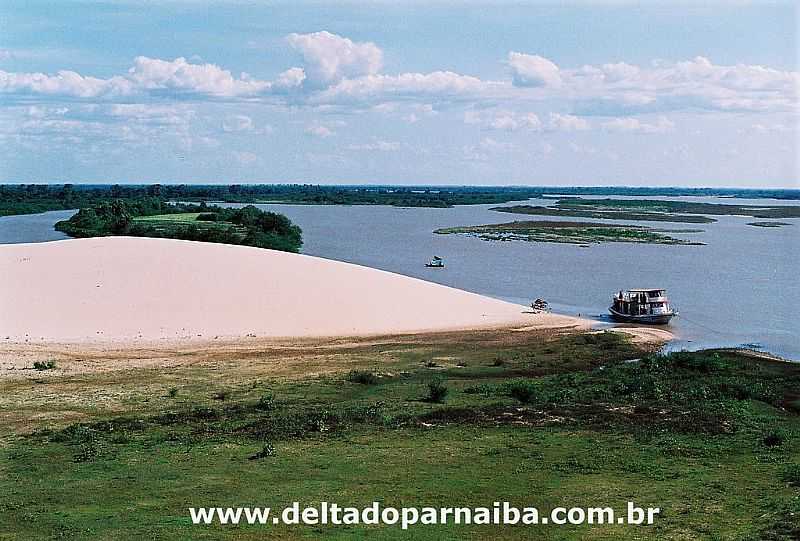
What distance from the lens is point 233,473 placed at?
13.7 meters

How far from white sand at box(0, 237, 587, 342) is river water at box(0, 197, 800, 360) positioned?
5929mm

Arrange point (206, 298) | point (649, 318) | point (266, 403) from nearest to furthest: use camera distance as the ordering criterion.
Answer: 1. point (266, 403)
2. point (649, 318)
3. point (206, 298)

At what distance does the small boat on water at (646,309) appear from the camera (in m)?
36.4

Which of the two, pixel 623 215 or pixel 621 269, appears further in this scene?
pixel 623 215

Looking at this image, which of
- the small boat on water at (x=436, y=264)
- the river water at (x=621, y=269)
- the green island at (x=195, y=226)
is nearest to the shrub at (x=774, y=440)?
the river water at (x=621, y=269)

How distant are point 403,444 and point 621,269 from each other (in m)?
45.3

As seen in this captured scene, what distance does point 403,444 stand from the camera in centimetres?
1569

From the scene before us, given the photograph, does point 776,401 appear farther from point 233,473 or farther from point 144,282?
point 144,282

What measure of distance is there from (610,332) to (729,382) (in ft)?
36.1

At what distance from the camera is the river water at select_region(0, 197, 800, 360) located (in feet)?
125

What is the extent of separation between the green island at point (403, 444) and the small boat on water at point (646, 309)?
10.1 metres

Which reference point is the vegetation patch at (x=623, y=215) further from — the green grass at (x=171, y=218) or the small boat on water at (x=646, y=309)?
the small boat on water at (x=646, y=309)

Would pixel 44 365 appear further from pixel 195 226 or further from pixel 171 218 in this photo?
pixel 171 218

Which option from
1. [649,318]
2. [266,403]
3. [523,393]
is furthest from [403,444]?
[649,318]
